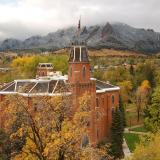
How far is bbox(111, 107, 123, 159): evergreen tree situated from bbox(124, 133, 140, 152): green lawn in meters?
3.49

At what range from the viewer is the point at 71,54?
5972 centimetres

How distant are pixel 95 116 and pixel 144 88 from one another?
1659 inches

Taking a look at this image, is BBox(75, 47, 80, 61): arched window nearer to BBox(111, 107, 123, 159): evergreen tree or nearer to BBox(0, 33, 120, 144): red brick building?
BBox(0, 33, 120, 144): red brick building

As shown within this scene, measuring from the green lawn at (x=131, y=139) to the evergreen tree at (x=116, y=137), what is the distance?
349cm

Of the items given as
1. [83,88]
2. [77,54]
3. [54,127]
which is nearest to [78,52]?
[77,54]

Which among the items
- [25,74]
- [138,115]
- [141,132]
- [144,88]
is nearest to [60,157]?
[141,132]

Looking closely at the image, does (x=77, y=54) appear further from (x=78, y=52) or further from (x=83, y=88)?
(x=83, y=88)

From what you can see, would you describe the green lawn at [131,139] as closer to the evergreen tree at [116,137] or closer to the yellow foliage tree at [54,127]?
the evergreen tree at [116,137]

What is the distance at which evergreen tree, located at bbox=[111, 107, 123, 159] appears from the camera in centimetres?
5769

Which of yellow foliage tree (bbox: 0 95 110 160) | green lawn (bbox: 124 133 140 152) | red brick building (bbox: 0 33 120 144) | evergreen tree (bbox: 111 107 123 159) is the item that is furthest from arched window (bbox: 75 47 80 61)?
yellow foliage tree (bbox: 0 95 110 160)

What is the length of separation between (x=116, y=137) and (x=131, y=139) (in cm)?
957

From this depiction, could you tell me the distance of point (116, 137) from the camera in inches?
2372

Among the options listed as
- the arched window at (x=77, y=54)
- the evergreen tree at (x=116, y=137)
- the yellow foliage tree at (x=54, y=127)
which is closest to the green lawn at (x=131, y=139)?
the evergreen tree at (x=116, y=137)

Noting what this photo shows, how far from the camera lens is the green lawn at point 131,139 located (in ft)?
212
